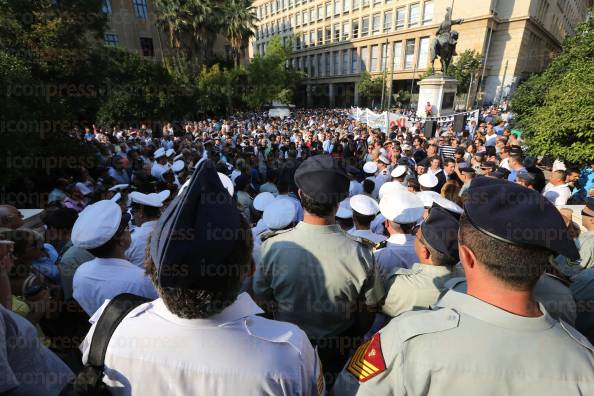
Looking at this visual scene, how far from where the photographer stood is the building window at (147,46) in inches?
1414

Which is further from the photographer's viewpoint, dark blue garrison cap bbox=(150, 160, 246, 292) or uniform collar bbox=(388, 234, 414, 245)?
uniform collar bbox=(388, 234, 414, 245)

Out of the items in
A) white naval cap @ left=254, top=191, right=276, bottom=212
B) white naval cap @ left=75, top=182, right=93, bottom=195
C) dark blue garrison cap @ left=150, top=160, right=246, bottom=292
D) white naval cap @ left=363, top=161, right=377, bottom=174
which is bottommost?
white naval cap @ left=75, top=182, right=93, bottom=195

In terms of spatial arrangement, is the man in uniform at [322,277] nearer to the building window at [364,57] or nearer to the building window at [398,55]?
the building window at [398,55]

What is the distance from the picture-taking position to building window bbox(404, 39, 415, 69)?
4250cm

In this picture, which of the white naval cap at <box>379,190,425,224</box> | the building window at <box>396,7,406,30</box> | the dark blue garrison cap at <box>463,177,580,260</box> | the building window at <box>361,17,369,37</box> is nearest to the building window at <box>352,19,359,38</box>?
the building window at <box>361,17,369,37</box>

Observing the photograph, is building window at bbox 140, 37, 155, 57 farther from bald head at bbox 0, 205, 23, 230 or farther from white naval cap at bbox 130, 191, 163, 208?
white naval cap at bbox 130, 191, 163, 208

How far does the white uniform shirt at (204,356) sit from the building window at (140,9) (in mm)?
43774

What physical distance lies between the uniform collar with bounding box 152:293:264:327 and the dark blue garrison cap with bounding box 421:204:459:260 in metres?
1.38

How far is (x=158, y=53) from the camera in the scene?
121 feet

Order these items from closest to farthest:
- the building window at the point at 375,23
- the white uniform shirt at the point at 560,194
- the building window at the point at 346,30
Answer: the white uniform shirt at the point at 560,194 → the building window at the point at 375,23 → the building window at the point at 346,30

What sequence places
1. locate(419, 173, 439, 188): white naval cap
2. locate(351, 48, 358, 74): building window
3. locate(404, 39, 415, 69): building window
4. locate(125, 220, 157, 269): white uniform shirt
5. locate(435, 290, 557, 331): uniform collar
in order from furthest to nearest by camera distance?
locate(351, 48, 358, 74): building window
locate(404, 39, 415, 69): building window
locate(419, 173, 439, 188): white naval cap
locate(125, 220, 157, 269): white uniform shirt
locate(435, 290, 557, 331): uniform collar

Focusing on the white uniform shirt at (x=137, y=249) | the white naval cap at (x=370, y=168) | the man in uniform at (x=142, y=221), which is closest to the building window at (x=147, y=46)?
the white naval cap at (x=370, y=168)

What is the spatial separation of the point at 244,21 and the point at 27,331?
1582 inches

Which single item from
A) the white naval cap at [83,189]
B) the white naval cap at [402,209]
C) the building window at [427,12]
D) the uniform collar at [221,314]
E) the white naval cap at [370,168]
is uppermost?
the building window at [427,12]
